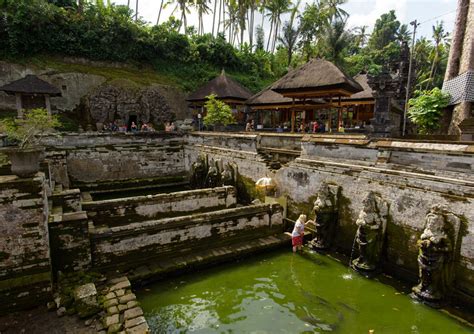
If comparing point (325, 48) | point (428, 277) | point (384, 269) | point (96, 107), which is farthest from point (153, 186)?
point (325, 48)

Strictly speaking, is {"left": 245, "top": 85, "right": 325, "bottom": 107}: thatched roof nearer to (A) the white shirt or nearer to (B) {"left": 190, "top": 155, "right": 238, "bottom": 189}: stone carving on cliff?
(B) {"left": 190, "top": 155, "right": 238, "bottom": 189}: stone carving on cliff

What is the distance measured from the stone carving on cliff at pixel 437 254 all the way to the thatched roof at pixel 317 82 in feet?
27.4

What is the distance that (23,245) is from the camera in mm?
5211

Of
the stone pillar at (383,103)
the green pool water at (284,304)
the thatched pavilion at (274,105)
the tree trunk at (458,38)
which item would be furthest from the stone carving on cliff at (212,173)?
the tree trunk at (458,38)

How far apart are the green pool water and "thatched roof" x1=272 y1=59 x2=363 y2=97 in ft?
27.9

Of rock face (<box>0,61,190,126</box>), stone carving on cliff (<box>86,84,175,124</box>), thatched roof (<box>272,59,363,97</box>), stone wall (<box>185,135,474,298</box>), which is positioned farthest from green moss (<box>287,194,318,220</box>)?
rock face (<box>0,61,190,126</box>)

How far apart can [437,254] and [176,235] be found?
577 cm

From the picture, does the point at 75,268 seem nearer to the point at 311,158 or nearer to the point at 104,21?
the point at 311,158

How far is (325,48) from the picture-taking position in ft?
103

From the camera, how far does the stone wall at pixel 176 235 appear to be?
660cm

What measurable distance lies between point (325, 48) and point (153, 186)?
25057 millimetres

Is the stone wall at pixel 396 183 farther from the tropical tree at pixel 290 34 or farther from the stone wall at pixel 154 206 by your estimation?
the tropical tree at pixel 290 34

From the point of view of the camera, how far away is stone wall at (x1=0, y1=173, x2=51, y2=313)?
5059 millimetres

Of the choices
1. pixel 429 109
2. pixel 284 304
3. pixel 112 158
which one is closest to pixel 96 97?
pixel 112 158
